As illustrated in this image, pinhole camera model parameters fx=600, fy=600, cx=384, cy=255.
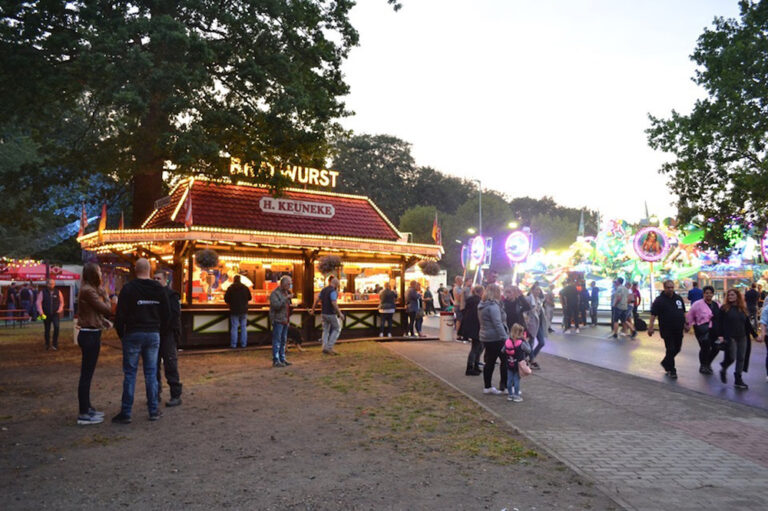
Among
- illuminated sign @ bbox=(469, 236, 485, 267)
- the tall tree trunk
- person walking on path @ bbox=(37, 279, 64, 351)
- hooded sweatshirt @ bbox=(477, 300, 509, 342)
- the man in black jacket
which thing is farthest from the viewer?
illuminated sign @ bbox=(469, 236, 485, 267)

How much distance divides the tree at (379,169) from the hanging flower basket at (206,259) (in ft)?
142

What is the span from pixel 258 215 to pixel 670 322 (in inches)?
491

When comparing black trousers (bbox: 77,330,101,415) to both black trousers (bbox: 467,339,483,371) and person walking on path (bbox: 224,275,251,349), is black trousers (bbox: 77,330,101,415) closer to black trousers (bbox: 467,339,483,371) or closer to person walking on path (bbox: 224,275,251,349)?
black trousers (bbox: 467,339,483,371)

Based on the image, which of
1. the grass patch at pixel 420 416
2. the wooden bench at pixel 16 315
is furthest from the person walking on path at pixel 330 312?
the wooden bench at pixel 16 315

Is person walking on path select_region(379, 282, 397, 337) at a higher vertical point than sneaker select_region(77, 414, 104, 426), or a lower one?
higher

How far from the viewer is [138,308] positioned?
7.72 m

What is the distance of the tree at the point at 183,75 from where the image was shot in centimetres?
1386

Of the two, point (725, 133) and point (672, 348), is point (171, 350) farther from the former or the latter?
point (725, 133)

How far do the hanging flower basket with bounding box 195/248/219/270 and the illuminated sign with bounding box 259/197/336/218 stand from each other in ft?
A: 12.0

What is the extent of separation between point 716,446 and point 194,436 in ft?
19.2

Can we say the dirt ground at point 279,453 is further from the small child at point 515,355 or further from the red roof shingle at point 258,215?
the red roof shingle at point 258,215

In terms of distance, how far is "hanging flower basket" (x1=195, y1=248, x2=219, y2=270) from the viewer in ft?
52.4

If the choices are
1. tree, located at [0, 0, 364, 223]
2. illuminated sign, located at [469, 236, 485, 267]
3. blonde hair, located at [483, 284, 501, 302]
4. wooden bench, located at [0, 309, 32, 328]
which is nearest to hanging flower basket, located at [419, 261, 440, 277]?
tree, located at [0, 0, 364, 223]

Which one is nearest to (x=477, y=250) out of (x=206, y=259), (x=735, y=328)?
(x=206, y=259)
